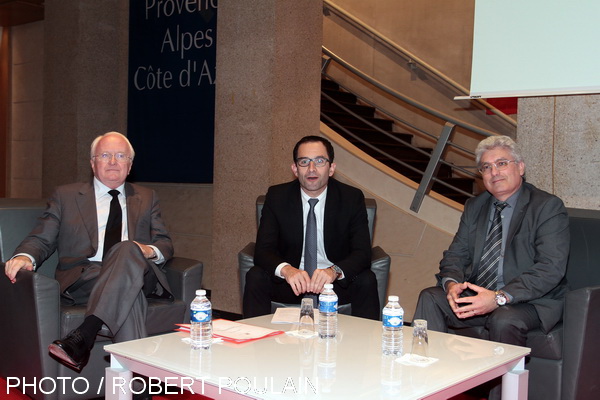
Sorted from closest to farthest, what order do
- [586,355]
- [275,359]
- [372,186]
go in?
[275,359] → [586,355] → [372,186]

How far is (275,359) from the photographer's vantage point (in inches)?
85.6

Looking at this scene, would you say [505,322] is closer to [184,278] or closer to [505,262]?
[505,262]

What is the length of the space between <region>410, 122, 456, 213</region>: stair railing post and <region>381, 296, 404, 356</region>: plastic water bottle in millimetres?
2813

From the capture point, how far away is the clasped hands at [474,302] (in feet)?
9.74

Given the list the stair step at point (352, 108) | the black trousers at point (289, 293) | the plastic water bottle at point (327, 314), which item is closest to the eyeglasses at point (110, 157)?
the black trousers at point (289, 293)

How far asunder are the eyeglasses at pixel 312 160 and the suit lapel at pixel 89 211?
1141 mm

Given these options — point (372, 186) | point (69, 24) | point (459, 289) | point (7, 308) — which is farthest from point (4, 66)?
point (459, 289)

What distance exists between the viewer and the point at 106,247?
11.3 ft

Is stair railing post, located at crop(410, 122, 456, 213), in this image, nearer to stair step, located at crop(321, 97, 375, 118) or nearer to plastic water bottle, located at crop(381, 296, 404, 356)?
stair step, located at crop(321, 97, 375, 118)

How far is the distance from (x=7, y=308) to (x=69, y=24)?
388cm

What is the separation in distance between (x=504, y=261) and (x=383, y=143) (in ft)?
12.6

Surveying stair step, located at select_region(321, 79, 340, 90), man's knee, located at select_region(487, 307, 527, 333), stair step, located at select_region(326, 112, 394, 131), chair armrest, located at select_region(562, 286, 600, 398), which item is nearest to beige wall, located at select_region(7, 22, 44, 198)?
stair step, located at select_region(321, 79, 340, 90)

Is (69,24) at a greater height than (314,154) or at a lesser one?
greater

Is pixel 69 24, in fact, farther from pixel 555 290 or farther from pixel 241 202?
pixel 555 290
